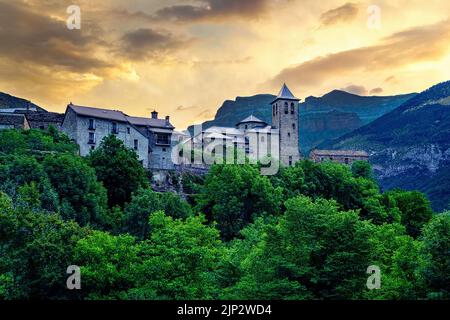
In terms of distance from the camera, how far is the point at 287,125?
4624 inches

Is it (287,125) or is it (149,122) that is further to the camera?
(287,125)

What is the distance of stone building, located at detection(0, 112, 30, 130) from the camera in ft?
267

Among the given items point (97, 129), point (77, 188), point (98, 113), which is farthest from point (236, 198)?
point (98, 113)

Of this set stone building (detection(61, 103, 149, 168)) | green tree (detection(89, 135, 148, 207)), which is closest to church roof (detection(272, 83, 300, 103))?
stone building (detection(61, 103, 149, 168))

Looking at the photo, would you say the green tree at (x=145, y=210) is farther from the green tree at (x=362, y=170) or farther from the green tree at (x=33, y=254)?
the green tree at (x=362, y=170)

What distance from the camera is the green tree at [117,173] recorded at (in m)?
65.9

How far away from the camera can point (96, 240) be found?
37.2m

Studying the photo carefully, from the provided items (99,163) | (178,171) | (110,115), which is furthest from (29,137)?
(178,171)

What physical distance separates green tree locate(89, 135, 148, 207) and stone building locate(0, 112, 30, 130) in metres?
18.4

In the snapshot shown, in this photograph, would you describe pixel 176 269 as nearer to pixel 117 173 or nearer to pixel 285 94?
pixel 117 173

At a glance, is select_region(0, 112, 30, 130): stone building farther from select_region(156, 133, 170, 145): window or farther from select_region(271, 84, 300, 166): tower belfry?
select_region(271, 84, 300, 166): tower belfry

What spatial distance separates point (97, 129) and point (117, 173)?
16059 millimetres

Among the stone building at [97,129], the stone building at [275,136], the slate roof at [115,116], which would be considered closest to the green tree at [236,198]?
the stone building at [97,129]

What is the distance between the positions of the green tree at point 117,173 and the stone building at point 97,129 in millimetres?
10183
